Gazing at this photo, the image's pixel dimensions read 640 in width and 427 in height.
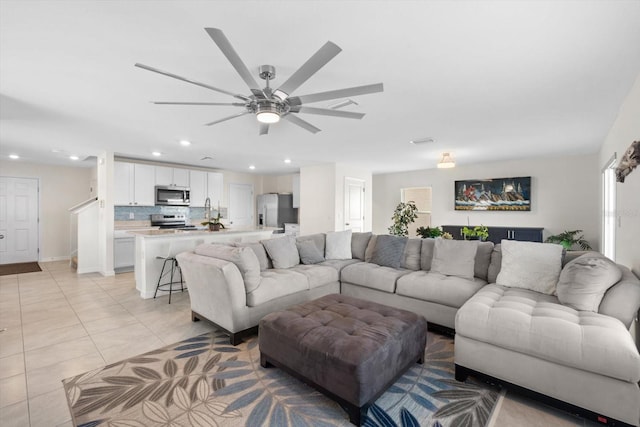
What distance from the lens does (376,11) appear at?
5.24 ft

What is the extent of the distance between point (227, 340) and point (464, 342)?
2094 mm

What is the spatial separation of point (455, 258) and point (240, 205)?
268 inches

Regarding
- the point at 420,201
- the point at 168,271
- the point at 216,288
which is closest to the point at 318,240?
the point at 216,288

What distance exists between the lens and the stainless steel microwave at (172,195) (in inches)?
256

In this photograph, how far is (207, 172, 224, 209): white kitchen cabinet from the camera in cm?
744

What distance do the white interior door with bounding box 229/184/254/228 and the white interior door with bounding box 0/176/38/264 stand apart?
14.8ft

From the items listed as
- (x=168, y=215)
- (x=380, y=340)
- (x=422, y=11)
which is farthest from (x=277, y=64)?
(x=168, y=215)

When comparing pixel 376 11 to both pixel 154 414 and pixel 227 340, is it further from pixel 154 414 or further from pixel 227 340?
pixel 227 340

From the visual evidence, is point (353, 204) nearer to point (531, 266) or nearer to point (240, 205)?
point (240, 205)

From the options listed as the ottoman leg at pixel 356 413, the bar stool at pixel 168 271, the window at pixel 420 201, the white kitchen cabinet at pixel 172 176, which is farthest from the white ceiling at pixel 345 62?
the window at pixel 420 201

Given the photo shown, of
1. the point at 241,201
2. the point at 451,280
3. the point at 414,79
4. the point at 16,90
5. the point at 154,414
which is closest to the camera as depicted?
the point at 154,414

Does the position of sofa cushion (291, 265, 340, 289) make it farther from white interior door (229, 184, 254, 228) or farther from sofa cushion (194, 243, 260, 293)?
white interior door (229, 184, 254, 228)

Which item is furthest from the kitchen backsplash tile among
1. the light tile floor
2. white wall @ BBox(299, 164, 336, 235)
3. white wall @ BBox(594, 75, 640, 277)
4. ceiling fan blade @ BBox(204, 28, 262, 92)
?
white wall @ BBox(594, 75, 640, 277)

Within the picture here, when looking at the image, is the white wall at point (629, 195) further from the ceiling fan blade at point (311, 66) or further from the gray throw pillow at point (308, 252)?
the gray throw pillow at point (308, 252)
